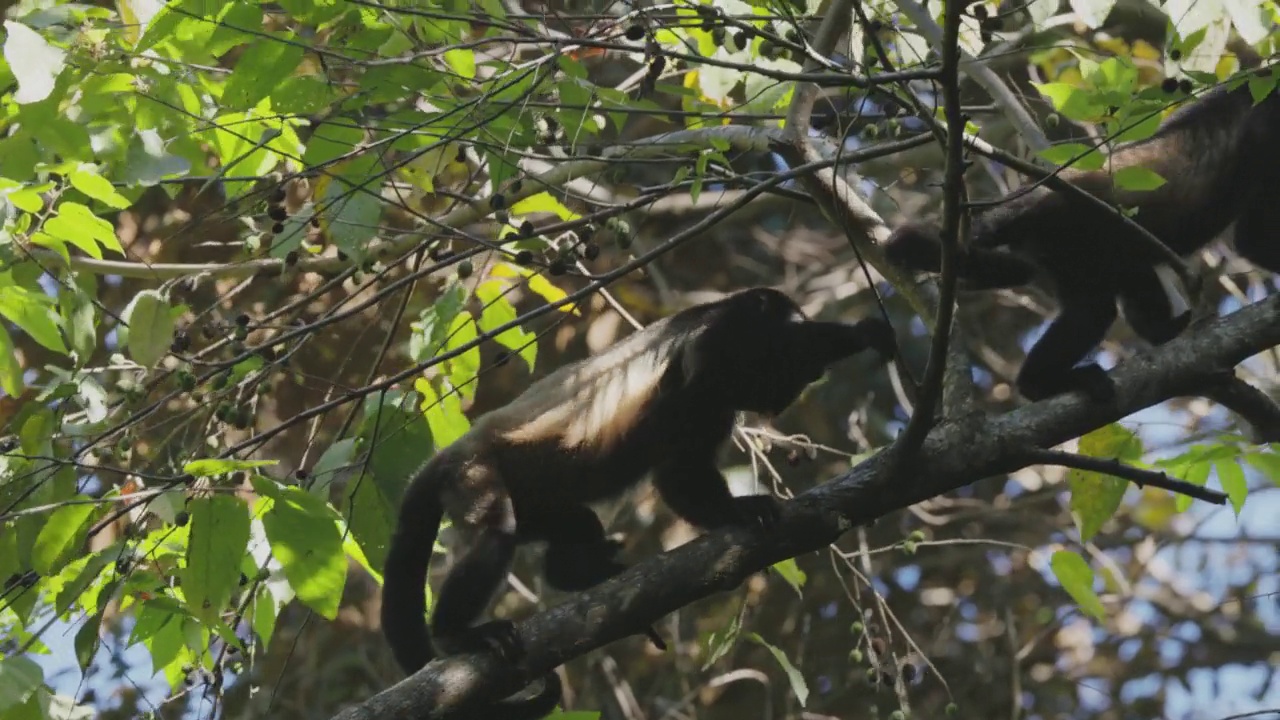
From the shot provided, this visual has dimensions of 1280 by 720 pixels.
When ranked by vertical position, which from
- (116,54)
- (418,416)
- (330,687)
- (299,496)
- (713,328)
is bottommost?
(330,687)

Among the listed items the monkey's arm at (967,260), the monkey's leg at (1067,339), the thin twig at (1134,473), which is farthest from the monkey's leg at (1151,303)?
the thin twig at (1134,473)

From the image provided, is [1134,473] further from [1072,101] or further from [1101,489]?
[1072,101]

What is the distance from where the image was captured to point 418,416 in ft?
12.3

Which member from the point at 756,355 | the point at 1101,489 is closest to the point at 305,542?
the point at 756,355

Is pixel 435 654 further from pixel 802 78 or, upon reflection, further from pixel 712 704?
pixel 712 704

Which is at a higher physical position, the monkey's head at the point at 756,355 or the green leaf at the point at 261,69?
the green leaf at the point at 261,69

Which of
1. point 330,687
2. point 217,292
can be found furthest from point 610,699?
point 217,292

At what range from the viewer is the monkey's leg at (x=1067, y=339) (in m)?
4.75

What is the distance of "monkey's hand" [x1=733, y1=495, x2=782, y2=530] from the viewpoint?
3672mm

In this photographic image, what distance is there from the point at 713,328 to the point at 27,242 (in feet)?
7.32

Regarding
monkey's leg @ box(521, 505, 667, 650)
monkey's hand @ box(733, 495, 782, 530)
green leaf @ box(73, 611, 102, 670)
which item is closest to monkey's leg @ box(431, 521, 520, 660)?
monkey's leg @ box(521, 505, 667, 650)

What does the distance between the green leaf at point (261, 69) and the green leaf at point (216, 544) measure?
3.65 ft

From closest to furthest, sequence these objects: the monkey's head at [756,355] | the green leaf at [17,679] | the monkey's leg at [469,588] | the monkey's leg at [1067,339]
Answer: the green leaf at [17,679] → the monkey's leg at [469,588] → the monkey's head at [756,355] → the monkey's leg at [1067,339]

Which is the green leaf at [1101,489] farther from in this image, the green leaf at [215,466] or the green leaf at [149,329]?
the green leaf at [149,329]
